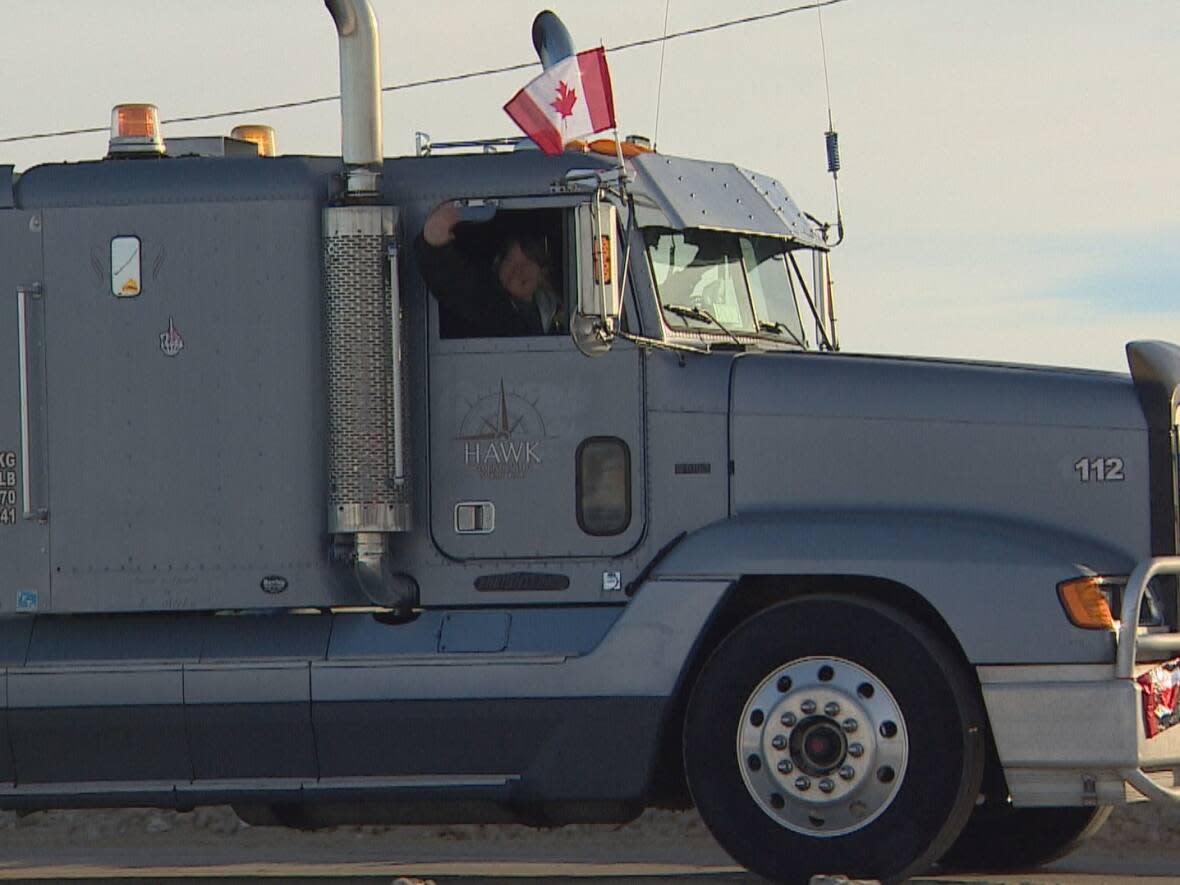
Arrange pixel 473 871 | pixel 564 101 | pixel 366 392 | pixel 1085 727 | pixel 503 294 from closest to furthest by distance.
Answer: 1. pixel 1085 727
2. pixel 366 392
3. pixel 503 294
4. pixel 564 101
5. pixel 473 871

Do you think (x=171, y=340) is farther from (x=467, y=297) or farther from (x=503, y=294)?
(x=503, y=294)

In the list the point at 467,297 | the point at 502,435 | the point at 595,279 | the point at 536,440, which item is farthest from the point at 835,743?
the point at 467,297

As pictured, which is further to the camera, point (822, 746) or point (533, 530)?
point (533, 530)

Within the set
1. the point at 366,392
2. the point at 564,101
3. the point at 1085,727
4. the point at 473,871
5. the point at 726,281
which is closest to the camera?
the point at 1085,727

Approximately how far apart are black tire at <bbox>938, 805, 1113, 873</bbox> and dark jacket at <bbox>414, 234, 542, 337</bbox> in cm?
288

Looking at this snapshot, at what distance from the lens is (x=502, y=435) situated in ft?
30.7

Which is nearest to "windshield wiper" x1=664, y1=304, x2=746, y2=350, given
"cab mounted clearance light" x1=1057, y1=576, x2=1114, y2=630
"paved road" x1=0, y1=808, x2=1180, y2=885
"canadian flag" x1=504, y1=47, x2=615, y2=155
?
"canadian flag" x1=504, y1=47, x2=615, y2=155

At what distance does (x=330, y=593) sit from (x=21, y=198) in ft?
6.45

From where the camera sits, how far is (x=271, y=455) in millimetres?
9445

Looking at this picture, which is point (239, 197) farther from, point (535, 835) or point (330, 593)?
point (535, 835)

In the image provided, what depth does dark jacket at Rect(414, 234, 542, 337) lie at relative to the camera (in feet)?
30.6

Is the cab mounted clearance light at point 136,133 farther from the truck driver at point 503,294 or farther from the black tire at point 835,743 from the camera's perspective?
the black tire at point 835,743

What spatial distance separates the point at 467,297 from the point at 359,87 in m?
0.92

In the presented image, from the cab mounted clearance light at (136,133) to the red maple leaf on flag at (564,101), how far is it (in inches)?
63.2
